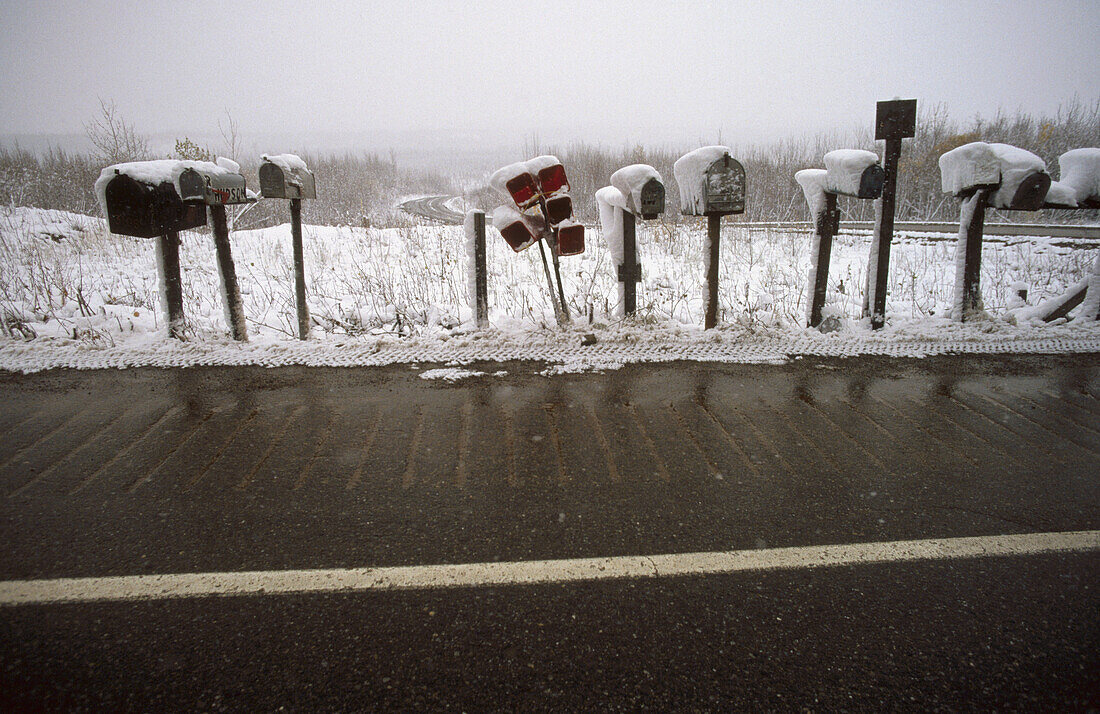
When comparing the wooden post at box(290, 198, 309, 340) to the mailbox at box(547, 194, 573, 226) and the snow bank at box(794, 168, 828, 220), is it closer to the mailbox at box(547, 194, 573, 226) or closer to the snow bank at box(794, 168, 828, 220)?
the mailbox at box(547, 194, 573, 226)

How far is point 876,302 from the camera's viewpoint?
15.3ft

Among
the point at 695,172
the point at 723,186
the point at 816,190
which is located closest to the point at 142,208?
the point at 695,172

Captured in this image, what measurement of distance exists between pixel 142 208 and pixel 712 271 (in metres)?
4.38

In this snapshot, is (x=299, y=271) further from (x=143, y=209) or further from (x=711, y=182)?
(x=711, y=182)

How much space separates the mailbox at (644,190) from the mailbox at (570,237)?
48 cm

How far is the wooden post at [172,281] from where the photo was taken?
4.24 m

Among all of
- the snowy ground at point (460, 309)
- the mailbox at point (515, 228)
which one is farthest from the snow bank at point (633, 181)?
the snowy ground at point (460, 309)

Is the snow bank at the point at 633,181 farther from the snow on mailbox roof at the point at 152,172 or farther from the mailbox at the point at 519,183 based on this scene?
the snow on mailbox roof at the point at 152,172

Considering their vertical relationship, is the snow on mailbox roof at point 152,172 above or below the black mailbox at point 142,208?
above

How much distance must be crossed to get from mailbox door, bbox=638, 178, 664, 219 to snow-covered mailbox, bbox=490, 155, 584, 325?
53cm

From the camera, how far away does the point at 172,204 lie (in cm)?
412

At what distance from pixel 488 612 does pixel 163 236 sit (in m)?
4.12

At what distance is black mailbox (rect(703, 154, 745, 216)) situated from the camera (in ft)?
13.6

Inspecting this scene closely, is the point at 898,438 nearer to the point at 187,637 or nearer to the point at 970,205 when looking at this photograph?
the point at 970,205
